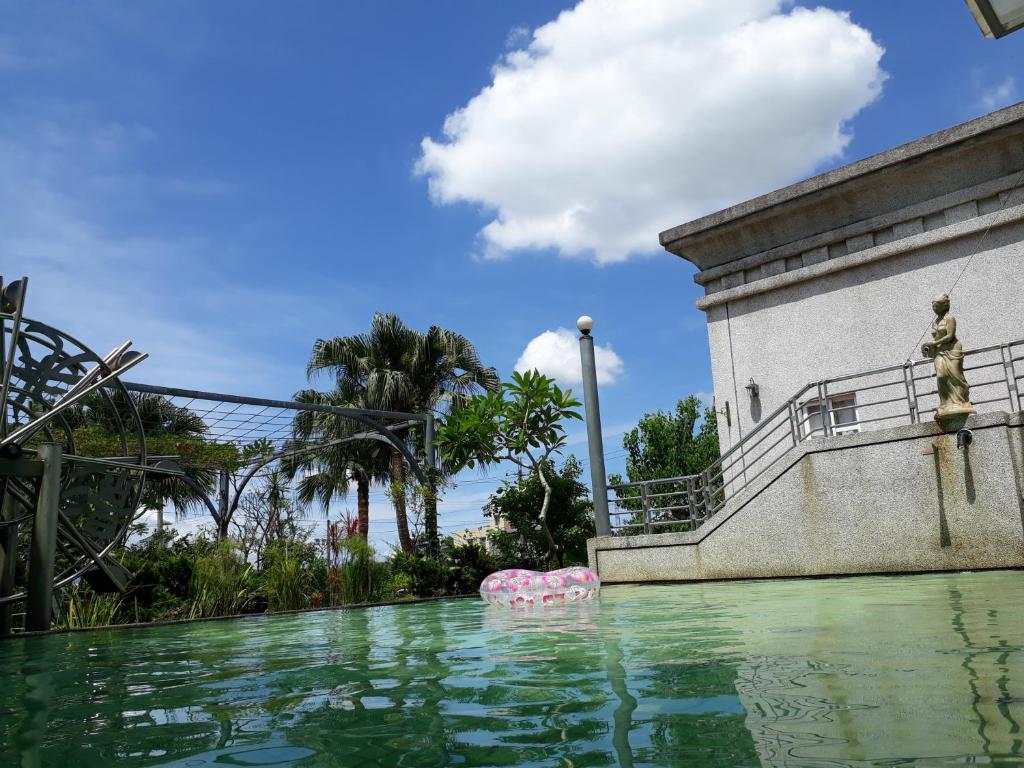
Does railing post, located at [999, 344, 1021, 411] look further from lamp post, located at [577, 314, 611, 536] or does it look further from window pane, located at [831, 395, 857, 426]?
lamp post, located at [577, 314, 611, 536]

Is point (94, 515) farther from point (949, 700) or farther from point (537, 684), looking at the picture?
point (949, 700)

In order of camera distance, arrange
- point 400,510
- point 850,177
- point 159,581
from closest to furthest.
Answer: point 159,581, point 850,177, point 400,510

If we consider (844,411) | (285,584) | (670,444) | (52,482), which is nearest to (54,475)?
(52,482)

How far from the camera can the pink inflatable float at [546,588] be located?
32.7 feet

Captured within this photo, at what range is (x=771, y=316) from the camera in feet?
54.5

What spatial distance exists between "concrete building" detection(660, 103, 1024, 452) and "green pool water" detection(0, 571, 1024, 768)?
9.23 m

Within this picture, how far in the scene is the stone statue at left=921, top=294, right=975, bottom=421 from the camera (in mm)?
11312

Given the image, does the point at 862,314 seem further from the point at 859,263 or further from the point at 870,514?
the point at 870,514

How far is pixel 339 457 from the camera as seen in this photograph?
99.3ft

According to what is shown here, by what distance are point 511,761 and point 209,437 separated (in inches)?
872

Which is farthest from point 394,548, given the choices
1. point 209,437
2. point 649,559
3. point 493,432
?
point 209,437

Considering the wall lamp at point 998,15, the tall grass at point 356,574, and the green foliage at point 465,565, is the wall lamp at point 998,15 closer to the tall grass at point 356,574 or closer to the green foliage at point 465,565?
the tall grass at point 356,574

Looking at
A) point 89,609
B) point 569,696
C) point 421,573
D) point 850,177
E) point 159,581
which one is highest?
point 850,177

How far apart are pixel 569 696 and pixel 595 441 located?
39.1 feet
